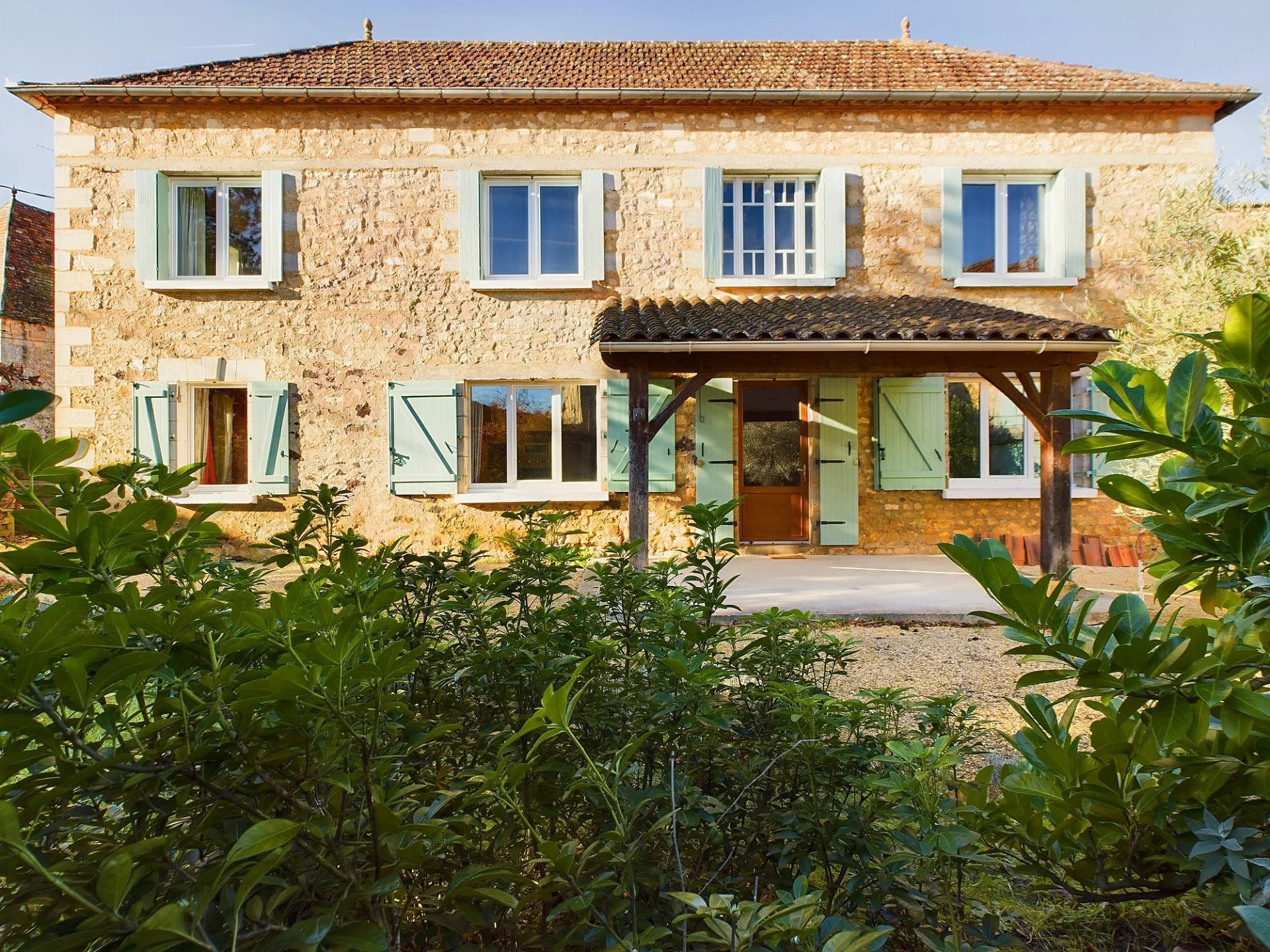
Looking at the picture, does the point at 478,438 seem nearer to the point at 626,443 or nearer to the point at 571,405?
the point at 571,405

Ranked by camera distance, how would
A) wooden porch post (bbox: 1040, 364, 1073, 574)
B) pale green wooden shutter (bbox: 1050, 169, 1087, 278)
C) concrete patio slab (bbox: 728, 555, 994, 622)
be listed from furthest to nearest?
pale green wooden shutter (bbox: 1050, 169, 1087, 278) → wooden porch post (bbox: 1040, 364, 1073, 574) → concrete patio slab (bbox: 728, 555, 994, 622)

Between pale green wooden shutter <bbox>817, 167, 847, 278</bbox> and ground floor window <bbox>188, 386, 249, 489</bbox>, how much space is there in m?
7.71

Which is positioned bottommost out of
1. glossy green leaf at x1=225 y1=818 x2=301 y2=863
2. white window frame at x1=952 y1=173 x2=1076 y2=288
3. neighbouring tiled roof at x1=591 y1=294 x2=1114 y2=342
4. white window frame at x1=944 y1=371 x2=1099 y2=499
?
glossy green leaf at x1=225 y1=818 x2=301 y2=863

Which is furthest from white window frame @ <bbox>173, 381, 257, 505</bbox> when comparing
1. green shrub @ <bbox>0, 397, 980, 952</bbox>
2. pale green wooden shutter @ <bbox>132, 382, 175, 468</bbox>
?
green shrub @ <bbox>0, 397, 980, 952</bbox>

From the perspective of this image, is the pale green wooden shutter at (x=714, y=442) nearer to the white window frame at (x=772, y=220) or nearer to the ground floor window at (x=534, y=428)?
the ground floor window at (x=534, y=428)

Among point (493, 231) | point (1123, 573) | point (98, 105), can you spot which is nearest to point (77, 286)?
point (98, 105)

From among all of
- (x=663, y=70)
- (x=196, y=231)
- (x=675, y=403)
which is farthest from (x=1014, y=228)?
(x=196, y=231)

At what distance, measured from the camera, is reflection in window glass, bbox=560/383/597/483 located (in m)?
8.66

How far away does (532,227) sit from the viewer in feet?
28.3

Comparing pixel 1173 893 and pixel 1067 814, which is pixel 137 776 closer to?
pixel 1067 814

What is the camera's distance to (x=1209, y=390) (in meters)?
0.92

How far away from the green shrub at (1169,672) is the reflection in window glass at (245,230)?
983 centimetres

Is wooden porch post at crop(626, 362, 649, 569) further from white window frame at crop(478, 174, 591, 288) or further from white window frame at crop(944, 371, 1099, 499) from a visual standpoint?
white window frame at crop(944, 371, 1099, 499)

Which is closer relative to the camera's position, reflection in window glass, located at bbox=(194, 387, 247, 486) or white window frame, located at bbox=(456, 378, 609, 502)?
white window frame, located at bbox=(456, 378, 609, 502)
